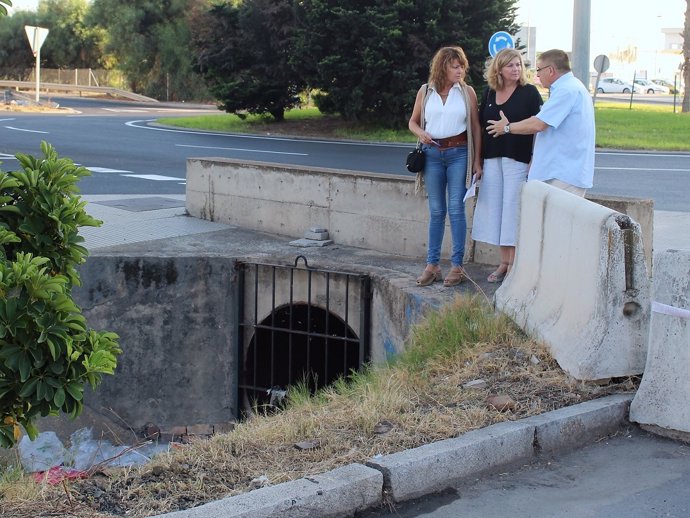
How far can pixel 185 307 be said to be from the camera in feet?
32.8

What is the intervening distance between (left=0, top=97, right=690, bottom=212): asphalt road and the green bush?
412 inches

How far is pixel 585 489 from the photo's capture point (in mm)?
4543

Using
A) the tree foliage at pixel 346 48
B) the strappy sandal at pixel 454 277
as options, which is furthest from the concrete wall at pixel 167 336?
the tree foliage at pixel 346 48

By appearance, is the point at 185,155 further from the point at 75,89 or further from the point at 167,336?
the point at 75,89

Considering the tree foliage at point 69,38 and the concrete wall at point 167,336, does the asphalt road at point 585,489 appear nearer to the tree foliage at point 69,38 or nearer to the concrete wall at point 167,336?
the concrete wall at point 167,336

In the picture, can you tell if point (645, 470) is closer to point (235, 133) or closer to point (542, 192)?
point (542, 192)

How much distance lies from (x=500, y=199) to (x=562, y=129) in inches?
37.0

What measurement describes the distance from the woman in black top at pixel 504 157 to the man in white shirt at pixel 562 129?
0.84 ft

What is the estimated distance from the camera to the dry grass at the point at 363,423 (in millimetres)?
4180

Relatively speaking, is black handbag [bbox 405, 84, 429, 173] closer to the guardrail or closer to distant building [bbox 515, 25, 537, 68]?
distant building [bbox 515, 25, 537, 68]

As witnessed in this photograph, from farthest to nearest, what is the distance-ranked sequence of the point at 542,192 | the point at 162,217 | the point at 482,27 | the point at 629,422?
the point at 482,27 < the point at 162,217 < the point at 542,192 < the point at 629,422

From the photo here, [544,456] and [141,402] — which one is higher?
[544,456]

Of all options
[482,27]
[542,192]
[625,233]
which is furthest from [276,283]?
[482,27]

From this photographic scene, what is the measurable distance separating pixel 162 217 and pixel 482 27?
57.2 ft
